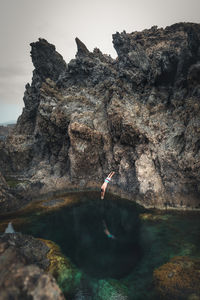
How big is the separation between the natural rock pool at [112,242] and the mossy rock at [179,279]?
130 mm

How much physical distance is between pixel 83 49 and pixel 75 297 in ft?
228

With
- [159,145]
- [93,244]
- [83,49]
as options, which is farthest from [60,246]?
[83,49]

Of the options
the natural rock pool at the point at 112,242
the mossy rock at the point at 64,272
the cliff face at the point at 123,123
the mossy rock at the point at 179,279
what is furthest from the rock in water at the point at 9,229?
the mossy rock at the point at 179,279

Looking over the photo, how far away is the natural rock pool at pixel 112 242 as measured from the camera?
17281mm

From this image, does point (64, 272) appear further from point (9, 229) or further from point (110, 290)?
point (9, 229)

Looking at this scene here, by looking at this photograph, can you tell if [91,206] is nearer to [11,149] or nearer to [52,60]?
[11,149]

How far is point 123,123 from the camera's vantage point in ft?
137

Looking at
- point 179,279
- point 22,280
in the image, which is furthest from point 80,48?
point 179,279

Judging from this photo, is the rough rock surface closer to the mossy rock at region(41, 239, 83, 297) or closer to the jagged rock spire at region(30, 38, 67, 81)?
the mossy rock at region(41, 239, 83, 297)

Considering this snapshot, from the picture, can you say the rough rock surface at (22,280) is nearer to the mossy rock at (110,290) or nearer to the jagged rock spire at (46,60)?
the mossy rock at (110,290)

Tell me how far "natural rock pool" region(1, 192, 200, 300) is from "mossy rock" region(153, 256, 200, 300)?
0.13m

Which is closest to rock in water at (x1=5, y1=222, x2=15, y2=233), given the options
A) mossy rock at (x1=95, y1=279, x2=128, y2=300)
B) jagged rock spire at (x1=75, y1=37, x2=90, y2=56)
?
mossy rock at (x1=95, y1=279, x2=128, y2=300)

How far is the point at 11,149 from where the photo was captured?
59812mm

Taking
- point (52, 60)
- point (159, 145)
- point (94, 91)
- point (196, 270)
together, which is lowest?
point (196, 270)
